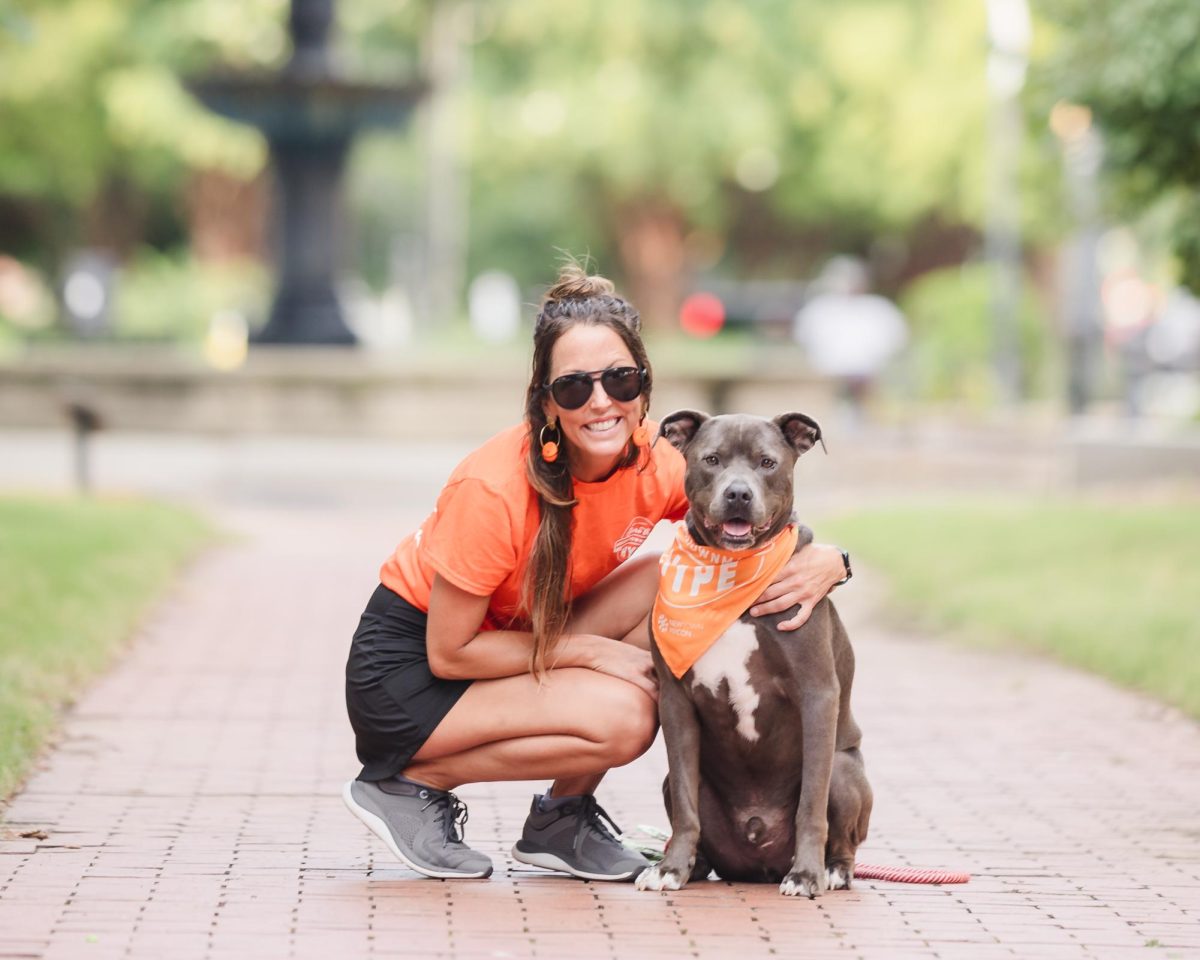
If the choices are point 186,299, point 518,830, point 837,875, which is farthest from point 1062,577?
point 186,299

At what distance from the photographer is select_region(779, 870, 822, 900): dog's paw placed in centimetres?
541

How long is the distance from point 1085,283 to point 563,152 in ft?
45.1

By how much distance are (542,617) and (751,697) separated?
0.64m

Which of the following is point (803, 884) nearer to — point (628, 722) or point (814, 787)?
point (814, 787)

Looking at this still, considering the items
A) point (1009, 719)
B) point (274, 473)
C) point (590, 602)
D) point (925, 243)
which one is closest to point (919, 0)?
point (925, 243)

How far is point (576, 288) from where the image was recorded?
556 centimetres

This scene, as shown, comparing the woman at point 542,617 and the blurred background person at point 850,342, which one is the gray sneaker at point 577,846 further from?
the blurred background person at point 850,342

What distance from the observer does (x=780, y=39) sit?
33562mm

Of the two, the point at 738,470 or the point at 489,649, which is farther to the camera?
the point at 489,649

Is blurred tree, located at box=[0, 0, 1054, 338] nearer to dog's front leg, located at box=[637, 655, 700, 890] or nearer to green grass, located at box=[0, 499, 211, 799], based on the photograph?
green grass, located at box=[0, 499, 211, 799]

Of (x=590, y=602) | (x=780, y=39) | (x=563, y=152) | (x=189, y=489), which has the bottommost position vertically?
(x=189, y=489)

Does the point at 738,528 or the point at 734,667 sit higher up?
the point at 738,528

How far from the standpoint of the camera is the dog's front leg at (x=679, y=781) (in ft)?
17.8

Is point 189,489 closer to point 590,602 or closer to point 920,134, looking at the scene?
point 590,602
